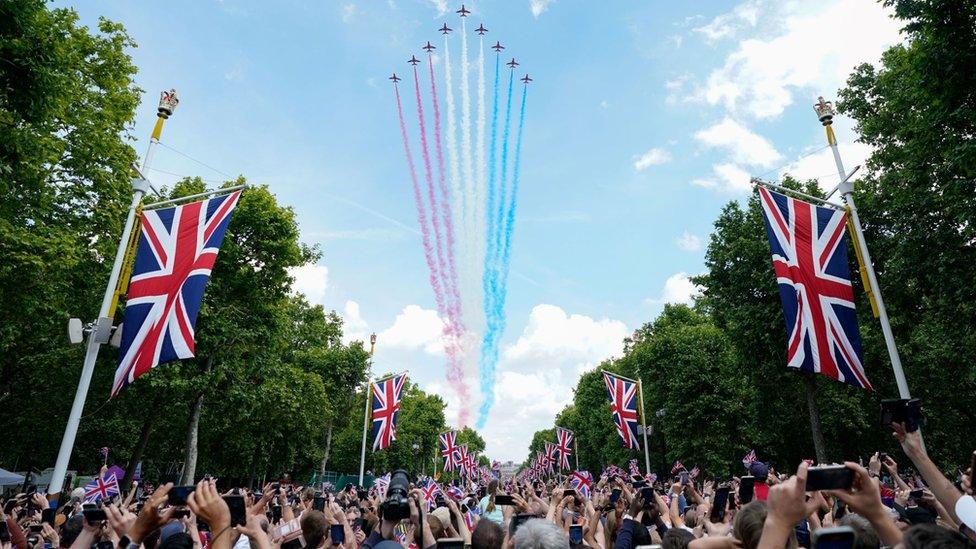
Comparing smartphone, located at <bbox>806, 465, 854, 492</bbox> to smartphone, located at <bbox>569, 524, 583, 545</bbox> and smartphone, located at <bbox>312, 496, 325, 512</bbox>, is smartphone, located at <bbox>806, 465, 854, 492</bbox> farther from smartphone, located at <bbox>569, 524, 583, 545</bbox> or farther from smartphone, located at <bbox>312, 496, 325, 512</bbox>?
smartphone, located at <bbox>312, 496, 325, 512</bbox>

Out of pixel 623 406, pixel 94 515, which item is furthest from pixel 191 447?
pixel 94 515

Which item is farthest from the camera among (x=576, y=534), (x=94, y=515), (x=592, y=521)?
(x=592, y=521)

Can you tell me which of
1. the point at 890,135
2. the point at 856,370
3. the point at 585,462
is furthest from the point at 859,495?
the point at 585,462

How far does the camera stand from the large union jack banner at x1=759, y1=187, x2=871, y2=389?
1270cm

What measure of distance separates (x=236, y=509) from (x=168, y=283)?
32.6 ft

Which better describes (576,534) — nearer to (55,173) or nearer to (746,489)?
(746,489)

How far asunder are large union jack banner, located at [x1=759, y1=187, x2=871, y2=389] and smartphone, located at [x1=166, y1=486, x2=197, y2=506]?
12719 mm

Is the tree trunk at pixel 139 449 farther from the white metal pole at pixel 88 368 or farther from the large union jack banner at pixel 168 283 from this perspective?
the large union jack banner at pixel 168 283

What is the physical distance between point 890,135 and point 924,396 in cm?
1816

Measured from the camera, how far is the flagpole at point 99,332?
1162 cm

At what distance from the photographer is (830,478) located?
2.55 metres

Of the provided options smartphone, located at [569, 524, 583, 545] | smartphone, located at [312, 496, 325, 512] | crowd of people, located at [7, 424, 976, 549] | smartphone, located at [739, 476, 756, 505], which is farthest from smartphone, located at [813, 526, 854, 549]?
smartphone, located at [312, 496, 325, 512]

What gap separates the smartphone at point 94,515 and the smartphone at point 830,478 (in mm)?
4751

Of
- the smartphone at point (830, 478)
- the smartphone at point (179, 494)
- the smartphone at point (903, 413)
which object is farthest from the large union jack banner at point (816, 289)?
the smartphone at point (179, 494)
